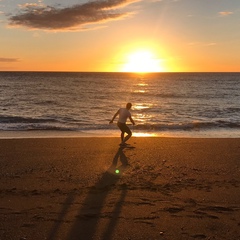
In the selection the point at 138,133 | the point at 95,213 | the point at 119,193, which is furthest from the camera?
the point at 138,133

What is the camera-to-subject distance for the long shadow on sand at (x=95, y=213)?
5184 millimetres

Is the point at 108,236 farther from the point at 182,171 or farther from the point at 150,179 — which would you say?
the point at 182,171

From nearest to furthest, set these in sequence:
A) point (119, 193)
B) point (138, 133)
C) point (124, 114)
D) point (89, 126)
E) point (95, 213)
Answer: point (95, 213), point (119, 193), point (124, 114), point (138, 133), point (89, 126)

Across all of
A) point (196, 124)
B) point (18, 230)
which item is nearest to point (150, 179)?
point (18, 230)

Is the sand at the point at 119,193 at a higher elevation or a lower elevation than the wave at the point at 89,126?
higher

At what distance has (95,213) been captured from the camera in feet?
19.5

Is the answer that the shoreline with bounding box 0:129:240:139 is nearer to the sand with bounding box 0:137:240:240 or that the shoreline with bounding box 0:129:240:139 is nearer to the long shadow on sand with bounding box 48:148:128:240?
the sand with bounding box 0:137:240:240

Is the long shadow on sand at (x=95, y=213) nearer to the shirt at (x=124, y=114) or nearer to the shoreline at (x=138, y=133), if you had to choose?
the shirt at (x=124, y=114)

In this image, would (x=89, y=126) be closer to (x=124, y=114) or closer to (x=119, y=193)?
(x=124, y=114)

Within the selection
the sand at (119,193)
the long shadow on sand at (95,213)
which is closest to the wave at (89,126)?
the sand at (119,193)

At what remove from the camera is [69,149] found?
1180 cm

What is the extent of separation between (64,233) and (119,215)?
1.14 metres

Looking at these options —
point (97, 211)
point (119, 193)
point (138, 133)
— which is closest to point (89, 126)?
point (138, 133)

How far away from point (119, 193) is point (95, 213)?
1.21 m
